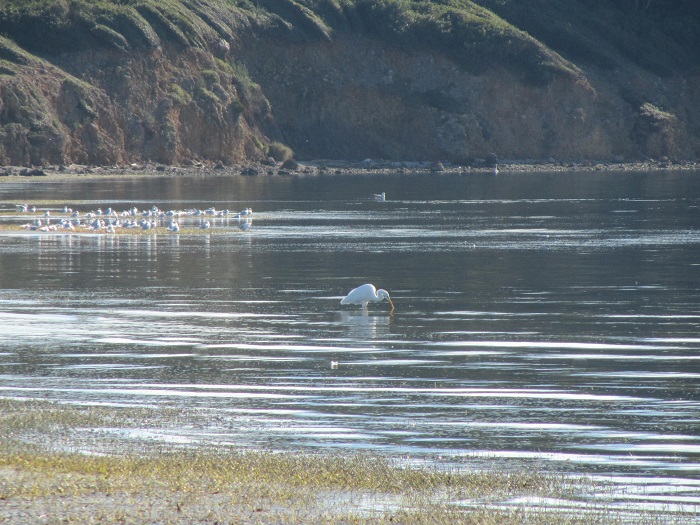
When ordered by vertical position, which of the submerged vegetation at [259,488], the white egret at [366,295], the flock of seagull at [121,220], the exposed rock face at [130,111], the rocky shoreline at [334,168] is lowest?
the submerged vegetation at [259,488]

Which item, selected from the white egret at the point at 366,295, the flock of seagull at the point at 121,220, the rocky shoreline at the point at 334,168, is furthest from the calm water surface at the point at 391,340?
the rocky shoreline at the point at 334,168

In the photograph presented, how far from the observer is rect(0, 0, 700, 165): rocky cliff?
318 feet

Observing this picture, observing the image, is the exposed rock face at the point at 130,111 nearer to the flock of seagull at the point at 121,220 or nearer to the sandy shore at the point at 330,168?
the sandy shore at the point at 330,168

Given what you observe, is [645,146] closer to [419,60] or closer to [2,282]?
[419,60]

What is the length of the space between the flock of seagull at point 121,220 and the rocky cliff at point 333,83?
4566 centimetres

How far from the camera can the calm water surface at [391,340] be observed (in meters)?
12.6

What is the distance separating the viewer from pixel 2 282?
26203 mm

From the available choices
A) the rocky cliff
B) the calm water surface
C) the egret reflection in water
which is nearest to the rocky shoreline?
the rocky cliff

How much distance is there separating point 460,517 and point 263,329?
35.6 ft

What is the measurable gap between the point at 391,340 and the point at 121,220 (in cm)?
2613

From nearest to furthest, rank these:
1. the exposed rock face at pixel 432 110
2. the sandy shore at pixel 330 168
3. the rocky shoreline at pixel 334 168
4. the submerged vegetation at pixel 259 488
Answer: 1. the submerged vegetation at pixel 259 488
2. the sandy shore at pixel 330 168
3. the rocky shoreline at pixel 334 168
4. the exposed rock face at pixel 432 110

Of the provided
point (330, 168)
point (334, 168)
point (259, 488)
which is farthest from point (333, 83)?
point (259, 488)

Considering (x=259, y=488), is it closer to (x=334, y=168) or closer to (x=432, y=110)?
(x=334, y=168)

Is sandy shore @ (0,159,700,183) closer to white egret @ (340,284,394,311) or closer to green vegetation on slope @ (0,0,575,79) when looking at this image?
green vegetation on slope @ (0,0,575,79)
